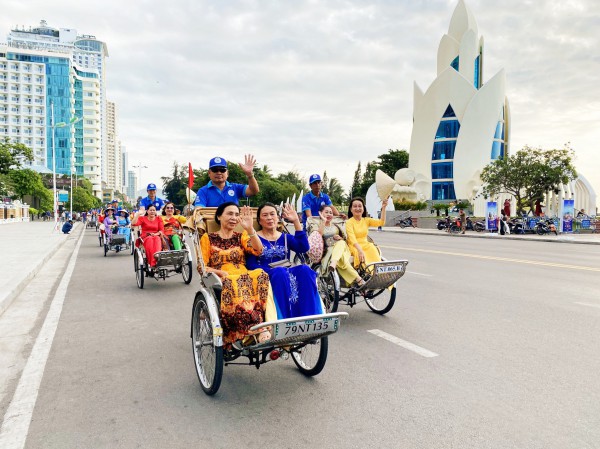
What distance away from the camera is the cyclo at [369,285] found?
19.3 feet

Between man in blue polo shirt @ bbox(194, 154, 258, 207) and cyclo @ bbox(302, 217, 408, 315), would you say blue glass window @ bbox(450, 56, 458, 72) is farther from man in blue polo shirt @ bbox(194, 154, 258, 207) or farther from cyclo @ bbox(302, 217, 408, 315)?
man in blue polo shirt @ bbox(194, 154, 258, 207)

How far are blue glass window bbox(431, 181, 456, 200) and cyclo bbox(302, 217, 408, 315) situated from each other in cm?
6502

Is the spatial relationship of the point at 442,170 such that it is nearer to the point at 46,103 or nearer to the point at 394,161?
the point at 394,161

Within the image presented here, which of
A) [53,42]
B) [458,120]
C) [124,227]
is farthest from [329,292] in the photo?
[53,42]

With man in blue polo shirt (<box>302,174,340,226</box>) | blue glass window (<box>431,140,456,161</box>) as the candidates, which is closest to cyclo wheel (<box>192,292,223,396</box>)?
man in blue polo shirt (<box>302,174,340,226</box>)

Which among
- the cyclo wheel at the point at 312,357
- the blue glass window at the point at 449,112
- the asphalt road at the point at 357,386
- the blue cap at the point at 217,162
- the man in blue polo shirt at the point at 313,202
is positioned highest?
the blue glass window at the point at 449,112

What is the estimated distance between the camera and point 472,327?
566cm

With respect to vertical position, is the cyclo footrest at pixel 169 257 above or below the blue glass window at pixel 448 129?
below

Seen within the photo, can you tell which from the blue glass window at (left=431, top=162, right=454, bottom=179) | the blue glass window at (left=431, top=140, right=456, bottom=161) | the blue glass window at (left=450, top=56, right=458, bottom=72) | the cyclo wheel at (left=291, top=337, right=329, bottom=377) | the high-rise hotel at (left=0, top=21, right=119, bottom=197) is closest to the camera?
the cyclo wheel at (left=291, top=337, right=329, bottom=377)

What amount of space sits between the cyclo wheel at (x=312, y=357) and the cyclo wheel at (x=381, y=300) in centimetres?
221

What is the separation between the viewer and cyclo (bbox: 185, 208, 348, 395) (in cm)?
344

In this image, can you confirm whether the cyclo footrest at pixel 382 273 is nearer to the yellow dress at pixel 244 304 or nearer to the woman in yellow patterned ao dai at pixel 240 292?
the woman in yellow patterned ao dai at pixel 240 292

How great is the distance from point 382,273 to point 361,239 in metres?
0.94

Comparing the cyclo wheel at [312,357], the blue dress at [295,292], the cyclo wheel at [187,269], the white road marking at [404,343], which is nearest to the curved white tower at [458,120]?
the cyclo wheel at [187,269]
